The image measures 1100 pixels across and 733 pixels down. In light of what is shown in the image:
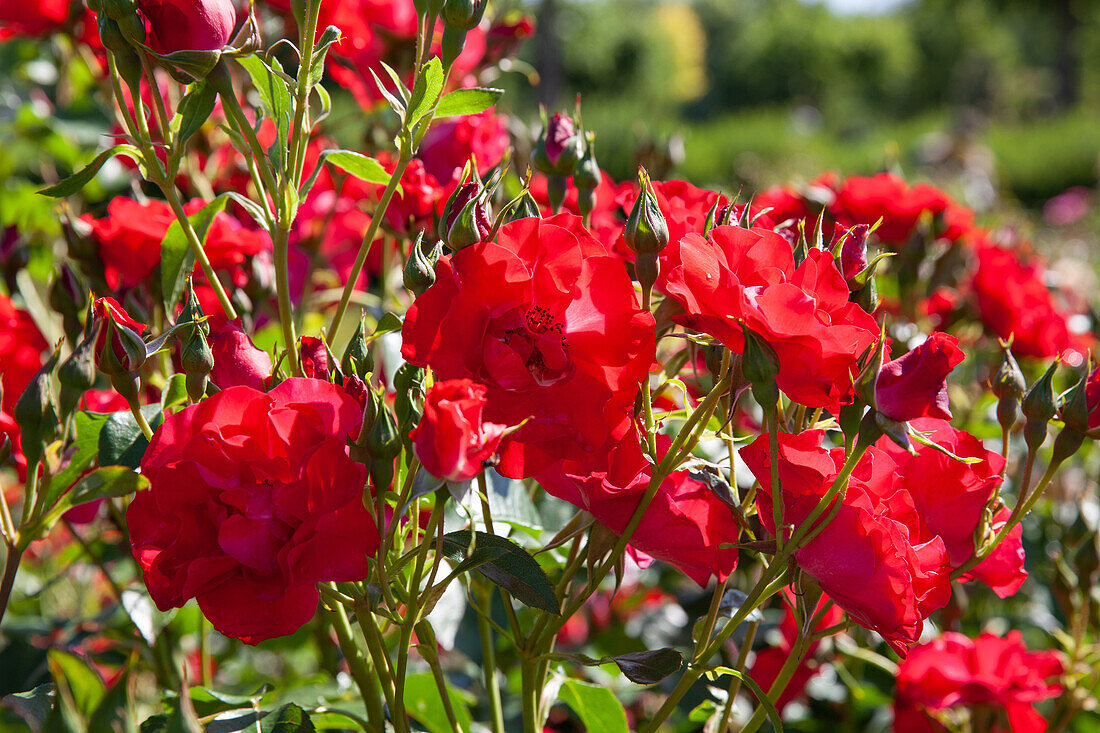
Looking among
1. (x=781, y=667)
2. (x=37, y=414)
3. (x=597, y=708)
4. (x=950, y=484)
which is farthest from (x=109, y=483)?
(x=781, y=667)

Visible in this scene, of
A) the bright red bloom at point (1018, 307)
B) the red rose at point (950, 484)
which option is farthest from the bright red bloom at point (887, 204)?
the red rose at point (950, 484)

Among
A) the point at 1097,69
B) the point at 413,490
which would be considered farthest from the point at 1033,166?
the point at 1097,69

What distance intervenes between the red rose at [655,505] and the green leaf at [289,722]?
0.69 ft

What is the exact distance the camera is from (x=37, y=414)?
1.73 feet

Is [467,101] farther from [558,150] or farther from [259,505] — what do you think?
[259,505]

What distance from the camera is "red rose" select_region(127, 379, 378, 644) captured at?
44cm

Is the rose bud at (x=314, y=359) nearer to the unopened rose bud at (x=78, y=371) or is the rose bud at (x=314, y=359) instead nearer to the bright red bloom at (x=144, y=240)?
the unopened rose bud at (x=78, y=371)

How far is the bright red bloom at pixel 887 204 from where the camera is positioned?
100 centimetres

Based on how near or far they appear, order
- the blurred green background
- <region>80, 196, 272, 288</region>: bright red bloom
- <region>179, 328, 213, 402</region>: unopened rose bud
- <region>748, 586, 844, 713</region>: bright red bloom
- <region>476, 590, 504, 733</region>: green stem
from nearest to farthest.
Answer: <region>179, 328, 213, 402</region>: unopened rose bud, <region>476, 590, 504, 733</region>: green stem, <region>80, 196, 272, 288</region>: bright red bloom, <region>748, 586, 844, 713</region>: bright red bloom, the blurred green background

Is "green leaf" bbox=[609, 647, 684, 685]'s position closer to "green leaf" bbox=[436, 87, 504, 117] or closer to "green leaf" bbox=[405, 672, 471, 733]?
"green leaf" bbox=[405, 672, 471, 733]

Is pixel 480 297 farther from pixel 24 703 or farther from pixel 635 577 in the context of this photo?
pixel 635 577

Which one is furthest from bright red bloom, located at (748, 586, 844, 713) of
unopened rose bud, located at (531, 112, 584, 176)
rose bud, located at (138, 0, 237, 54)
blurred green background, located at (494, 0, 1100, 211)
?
blurred green background, located at (494, 0, 1100, 211)

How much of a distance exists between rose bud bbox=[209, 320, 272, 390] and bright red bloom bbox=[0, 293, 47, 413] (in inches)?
10.3

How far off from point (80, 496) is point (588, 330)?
317 millimetres
